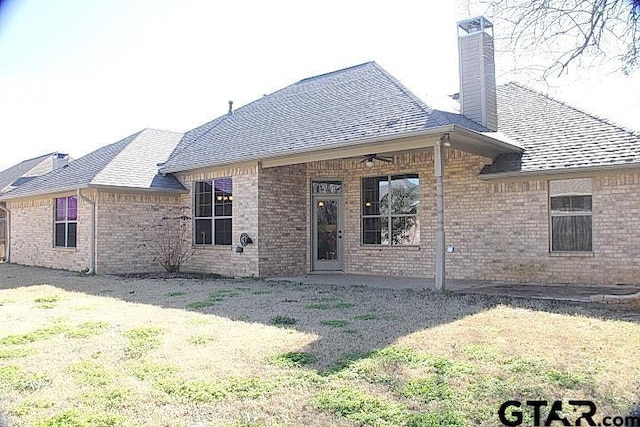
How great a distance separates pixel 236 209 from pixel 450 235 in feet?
18.0

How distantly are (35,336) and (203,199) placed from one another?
9082 millimetres

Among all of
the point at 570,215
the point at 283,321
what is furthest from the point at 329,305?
the point at 570,215

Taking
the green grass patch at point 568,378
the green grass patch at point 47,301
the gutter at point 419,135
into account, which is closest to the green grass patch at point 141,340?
the green grass patch at point 47,301

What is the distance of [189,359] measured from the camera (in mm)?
4969

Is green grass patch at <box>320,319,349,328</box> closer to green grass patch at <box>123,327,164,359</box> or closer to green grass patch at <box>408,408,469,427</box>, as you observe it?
green grass patch at <box>123,327,164,359</box>

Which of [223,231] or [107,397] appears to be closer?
[107,397]

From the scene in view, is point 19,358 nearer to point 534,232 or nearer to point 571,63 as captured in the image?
point 571,63

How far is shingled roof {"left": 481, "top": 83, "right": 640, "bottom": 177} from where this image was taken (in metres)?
9.95

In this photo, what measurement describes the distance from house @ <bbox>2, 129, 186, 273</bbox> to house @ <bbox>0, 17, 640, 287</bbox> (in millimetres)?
66

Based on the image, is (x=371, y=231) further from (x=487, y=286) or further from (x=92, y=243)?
(x=92, y=243)

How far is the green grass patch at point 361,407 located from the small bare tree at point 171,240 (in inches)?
456

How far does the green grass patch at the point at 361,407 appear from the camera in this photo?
3.43m

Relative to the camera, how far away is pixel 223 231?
46.6 feet

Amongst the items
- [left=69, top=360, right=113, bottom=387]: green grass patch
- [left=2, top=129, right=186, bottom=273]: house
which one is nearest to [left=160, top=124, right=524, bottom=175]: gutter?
[left=2, top=129, right=186, bottom=273]: house
